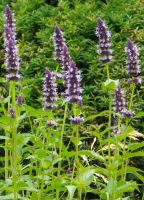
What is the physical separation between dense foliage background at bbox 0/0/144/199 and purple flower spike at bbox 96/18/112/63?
2.42 meters

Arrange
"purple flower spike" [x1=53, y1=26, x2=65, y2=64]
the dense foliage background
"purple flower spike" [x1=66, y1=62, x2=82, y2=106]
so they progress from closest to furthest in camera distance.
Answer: "purple flower spike" [x1=66, y1=62, x2=82, y2=106], "purple flower spike" [x1=53, y1=26, x2=65, y2=64], the dense foliage background

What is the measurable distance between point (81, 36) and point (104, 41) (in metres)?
3.75

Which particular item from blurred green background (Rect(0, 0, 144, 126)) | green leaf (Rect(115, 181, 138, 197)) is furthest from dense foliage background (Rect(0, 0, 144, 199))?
green leaf (Rect(115, 181, 138, 197))

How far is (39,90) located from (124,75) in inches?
38.6

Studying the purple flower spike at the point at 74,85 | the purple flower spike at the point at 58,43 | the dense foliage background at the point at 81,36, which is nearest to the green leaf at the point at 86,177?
the purple flower spike at the point at 74,85

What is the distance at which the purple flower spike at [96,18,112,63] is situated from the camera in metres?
3.33

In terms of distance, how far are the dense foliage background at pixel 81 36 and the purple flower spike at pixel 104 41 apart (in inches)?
95.2

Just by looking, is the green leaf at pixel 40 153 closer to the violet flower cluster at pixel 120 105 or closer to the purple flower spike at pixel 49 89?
the purple flower spike at pixel 49 89

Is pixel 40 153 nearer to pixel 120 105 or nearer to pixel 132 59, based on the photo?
pixel 120 105

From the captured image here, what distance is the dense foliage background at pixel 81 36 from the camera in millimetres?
6234

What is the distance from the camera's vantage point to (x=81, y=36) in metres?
7.06

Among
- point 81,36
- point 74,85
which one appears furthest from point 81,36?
point 74,85

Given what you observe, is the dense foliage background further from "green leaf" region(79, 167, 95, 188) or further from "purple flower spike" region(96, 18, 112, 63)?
"green leaf" region(79, 167, 95, 188)

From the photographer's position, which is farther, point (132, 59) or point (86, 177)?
point (132, 59)
